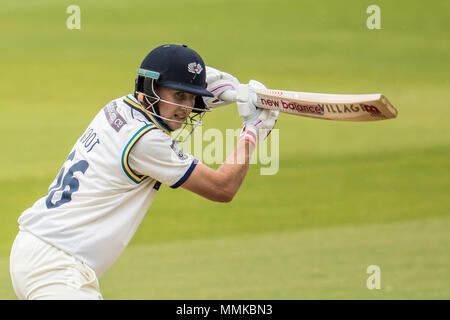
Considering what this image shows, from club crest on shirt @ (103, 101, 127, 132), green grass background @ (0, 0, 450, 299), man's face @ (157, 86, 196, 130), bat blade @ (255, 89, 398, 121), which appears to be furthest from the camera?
green grass background @ (0, 0, 450, 299)

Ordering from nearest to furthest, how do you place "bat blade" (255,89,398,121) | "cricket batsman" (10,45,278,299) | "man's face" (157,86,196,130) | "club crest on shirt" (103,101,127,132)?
"cricket batsman" (10,45,278,299) → "club crest on shirt" (103,101,127,132) → "man's face" (157,86,196,130) → "bat blade" (255,89,398,121)

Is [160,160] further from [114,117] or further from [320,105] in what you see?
[320,105]

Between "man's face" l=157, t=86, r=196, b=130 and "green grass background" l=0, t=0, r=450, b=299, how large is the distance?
2.58 m

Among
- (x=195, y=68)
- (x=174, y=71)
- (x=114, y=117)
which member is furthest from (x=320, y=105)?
(x=114, y=117)

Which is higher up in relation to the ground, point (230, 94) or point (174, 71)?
point (174, 71)

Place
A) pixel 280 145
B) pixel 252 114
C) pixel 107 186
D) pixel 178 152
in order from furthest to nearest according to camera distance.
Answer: pixel 280 145 → pixel 252 114 → pixel 178 152 → pixel 107 186

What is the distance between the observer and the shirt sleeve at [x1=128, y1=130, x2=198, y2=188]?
3.88 meters

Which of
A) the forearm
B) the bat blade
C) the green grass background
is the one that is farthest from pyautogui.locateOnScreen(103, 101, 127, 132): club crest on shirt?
the green grass background

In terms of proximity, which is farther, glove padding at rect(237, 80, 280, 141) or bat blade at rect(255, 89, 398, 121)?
glove padding at rect(237, 80, 280, 141)

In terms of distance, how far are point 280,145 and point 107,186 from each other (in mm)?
8586

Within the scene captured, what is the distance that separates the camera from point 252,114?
436 centimetres

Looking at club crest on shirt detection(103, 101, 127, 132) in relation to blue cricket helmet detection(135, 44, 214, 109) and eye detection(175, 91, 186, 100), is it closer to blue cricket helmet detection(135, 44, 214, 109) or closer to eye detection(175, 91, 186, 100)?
blue cricket helmet detection(135, 44, 214, 109)

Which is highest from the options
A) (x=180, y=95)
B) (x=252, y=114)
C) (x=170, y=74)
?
(x=170, y=74)

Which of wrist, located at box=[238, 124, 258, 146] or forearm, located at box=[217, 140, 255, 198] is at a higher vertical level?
wrist, located at box=[238, 124, 258, 146]
